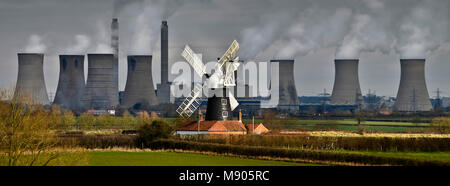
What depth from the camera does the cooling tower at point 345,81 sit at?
67750mm

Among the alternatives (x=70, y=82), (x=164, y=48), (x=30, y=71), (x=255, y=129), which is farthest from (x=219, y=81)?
(x=164, y=48)

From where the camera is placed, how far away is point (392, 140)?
26156mm

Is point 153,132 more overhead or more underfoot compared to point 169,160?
more overhead

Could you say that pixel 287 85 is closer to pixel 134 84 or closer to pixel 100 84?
pixel 134 84

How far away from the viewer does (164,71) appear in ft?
299

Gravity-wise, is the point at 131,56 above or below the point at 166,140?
above

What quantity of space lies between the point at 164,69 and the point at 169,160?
71.4 meters

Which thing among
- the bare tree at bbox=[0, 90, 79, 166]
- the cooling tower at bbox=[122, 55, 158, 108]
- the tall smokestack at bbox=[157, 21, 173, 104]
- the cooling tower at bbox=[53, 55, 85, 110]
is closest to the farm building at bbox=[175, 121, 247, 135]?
the bare tree at bbox=[0, 90, 79, 166]

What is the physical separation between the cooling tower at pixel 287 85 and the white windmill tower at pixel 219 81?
116 feet

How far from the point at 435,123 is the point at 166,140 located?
2518 centimetres

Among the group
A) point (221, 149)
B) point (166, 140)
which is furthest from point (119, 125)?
point (221, 149)

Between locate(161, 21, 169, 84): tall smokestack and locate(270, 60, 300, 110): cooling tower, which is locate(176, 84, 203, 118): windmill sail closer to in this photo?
locate(270, 60, 300, 110): cooling tower

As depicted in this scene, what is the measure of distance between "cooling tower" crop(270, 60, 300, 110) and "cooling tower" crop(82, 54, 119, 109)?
14699mm

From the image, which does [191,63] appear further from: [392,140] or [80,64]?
[80,64]
